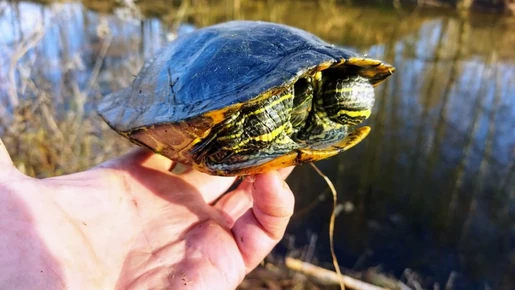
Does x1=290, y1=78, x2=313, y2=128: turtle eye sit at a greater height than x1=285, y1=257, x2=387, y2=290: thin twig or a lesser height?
greater

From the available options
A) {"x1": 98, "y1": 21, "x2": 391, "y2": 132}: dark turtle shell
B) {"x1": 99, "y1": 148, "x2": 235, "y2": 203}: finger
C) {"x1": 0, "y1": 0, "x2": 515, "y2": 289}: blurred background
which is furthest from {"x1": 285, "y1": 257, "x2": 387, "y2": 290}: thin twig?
{"x1": 98, "y1": 21, "x2": 391, "y2": 132}: dark turtle shell

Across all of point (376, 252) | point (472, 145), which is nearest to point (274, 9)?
point (472, 145)

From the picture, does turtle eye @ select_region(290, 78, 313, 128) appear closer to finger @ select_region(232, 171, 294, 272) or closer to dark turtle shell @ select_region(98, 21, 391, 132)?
dark turtle shell @ select_region(98, 21, 391, 132)

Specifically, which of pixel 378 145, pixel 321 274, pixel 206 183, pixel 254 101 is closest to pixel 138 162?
pixel 206 183

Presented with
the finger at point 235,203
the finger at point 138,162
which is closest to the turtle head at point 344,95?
the finger at point 235,203

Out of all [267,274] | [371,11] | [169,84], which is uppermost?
[169,84]

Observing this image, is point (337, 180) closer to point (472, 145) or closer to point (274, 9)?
point (472, 145)

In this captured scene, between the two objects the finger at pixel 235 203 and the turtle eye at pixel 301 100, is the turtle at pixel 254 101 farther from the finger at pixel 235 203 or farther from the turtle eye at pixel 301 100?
the finger at pixel 235 203
